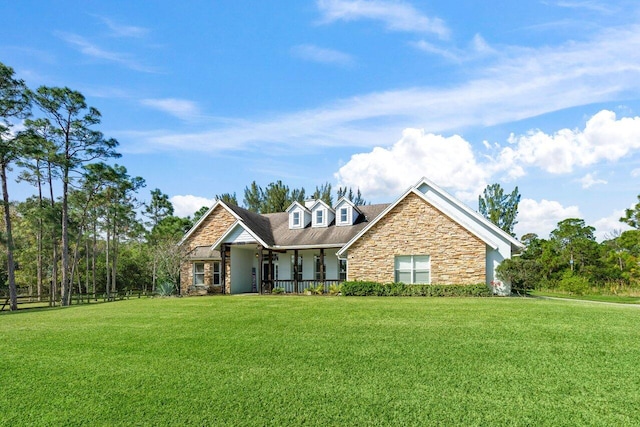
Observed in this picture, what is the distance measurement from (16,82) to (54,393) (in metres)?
25.1

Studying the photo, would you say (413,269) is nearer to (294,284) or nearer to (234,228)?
(294,284)

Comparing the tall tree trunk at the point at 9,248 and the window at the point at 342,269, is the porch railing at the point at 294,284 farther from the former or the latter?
the tall tree trunk at the point at 9,248

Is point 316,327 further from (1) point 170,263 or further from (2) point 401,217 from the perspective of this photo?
(1) point 170,263

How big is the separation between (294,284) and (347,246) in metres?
5.57

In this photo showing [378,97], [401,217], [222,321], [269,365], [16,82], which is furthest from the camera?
[16,82]

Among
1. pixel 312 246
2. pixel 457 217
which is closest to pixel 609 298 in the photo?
pixel 457 217

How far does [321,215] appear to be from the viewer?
27.9 metres

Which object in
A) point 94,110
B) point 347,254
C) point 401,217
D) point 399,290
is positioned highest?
point 94,110

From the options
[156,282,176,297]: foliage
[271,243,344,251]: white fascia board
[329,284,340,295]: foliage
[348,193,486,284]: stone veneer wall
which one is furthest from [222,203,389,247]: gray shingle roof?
[156,282,176,297]: foliage

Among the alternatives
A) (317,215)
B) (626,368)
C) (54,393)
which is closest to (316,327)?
(54,393)

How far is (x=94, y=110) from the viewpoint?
29.5 metres

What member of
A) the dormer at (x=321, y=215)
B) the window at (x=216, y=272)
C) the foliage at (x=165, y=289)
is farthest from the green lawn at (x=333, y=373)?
the window at (x=216, y=272)

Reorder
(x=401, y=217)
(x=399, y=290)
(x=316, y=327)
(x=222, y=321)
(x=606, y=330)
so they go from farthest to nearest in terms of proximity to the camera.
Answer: (x=401, y=217) → (x=399, y=290) → (x=222, y=321) → (x=316, y=327) → (x=606, y=330)

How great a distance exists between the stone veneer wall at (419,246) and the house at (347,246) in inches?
1.9
